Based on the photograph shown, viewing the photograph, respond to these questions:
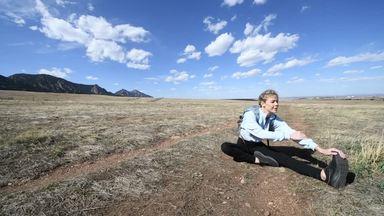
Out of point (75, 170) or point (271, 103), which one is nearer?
point (271, 103)

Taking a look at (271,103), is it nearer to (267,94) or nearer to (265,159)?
(267,94)

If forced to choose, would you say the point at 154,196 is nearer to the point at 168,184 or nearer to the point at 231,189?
the point at 168,184

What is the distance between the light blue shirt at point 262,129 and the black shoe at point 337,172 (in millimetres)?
742

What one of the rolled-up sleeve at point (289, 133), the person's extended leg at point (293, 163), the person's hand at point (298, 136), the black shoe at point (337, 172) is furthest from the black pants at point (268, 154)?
the person's hand at point (298, 136)

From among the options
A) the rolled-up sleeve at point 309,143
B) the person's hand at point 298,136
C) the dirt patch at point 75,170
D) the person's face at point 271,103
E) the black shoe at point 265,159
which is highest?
the person's face at point 271,103

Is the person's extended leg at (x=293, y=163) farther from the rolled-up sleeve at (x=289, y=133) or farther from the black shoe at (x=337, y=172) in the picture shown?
the rolled-up sleeve at (x=289, y=133)

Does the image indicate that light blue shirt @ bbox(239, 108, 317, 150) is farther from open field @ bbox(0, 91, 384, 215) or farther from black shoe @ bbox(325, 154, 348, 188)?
open field @ bbox(0, 91, 384, 215)

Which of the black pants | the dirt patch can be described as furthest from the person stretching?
the dirt patch

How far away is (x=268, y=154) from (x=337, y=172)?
6.09ft

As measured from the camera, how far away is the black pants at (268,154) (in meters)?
7.18

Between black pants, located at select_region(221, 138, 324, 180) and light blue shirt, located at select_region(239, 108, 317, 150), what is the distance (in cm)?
27

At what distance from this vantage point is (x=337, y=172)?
649 cm

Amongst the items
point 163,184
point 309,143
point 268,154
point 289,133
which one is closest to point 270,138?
point 289,133

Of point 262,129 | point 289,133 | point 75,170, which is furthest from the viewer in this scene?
point 75,170
